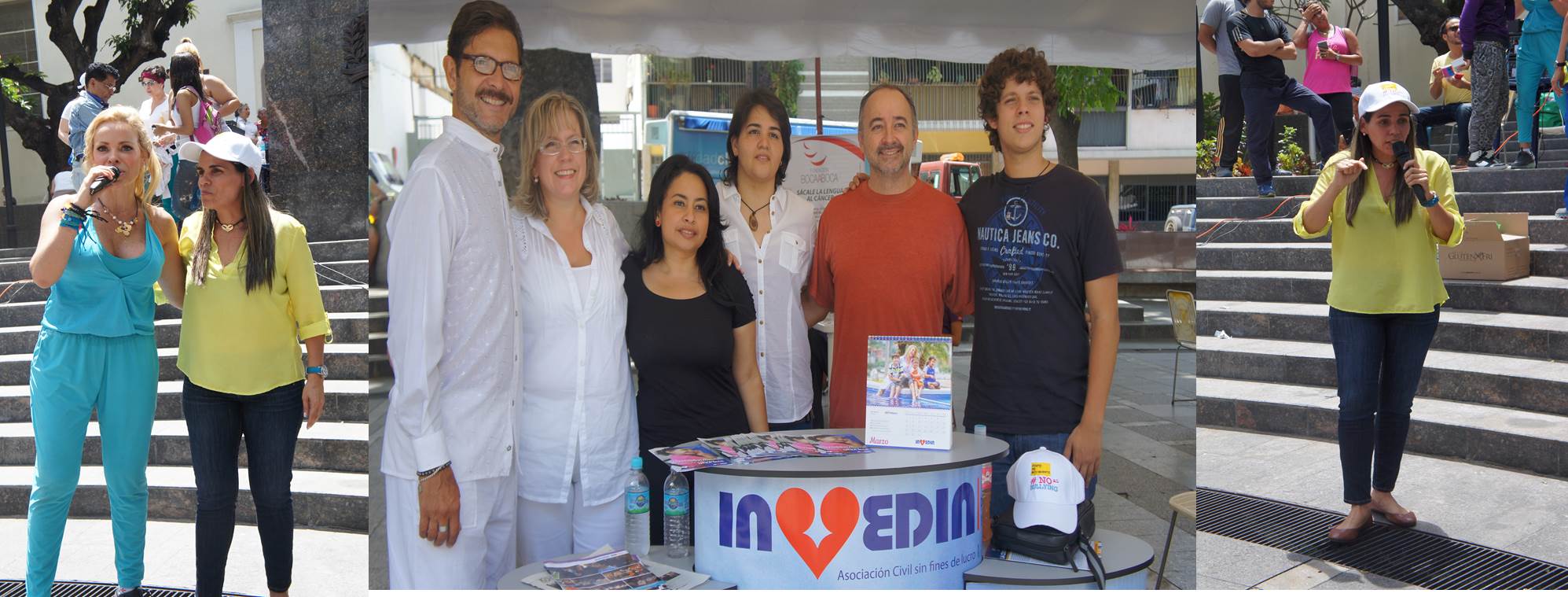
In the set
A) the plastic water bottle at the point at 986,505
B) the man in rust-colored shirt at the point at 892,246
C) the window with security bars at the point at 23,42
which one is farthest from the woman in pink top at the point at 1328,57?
the window with security bars at the point at 23,42

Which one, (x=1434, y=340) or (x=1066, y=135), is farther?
(x=1434, y=340)

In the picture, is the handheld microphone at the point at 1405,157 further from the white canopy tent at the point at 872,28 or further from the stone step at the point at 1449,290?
the stone step at the point at 1449,290

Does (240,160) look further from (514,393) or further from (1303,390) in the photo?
(1303,390)

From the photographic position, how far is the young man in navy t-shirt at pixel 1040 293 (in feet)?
8.81

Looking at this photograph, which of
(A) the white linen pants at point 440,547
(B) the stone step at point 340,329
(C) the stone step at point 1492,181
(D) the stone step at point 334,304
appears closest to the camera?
(A) the white linen pants at point 440,547

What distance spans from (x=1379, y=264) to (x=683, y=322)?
2.46 m

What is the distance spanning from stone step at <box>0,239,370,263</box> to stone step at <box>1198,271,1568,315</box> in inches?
176

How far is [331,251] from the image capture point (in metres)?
→ 4.09

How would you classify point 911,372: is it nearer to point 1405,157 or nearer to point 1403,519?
point 1405,157

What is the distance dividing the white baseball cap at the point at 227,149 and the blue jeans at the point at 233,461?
65 cm

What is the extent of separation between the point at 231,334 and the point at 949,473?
205 centimetres

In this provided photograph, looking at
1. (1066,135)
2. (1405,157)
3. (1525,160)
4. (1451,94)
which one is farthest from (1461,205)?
(1405,157)

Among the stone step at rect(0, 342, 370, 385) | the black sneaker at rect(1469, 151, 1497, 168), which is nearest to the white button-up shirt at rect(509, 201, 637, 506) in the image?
the stone step at rect(0, 342, 370, 385)

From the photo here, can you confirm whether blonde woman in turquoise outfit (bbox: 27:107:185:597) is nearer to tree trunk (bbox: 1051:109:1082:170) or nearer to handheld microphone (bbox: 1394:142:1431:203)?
tree trunk (bbox: 1051:109:1082:170)
